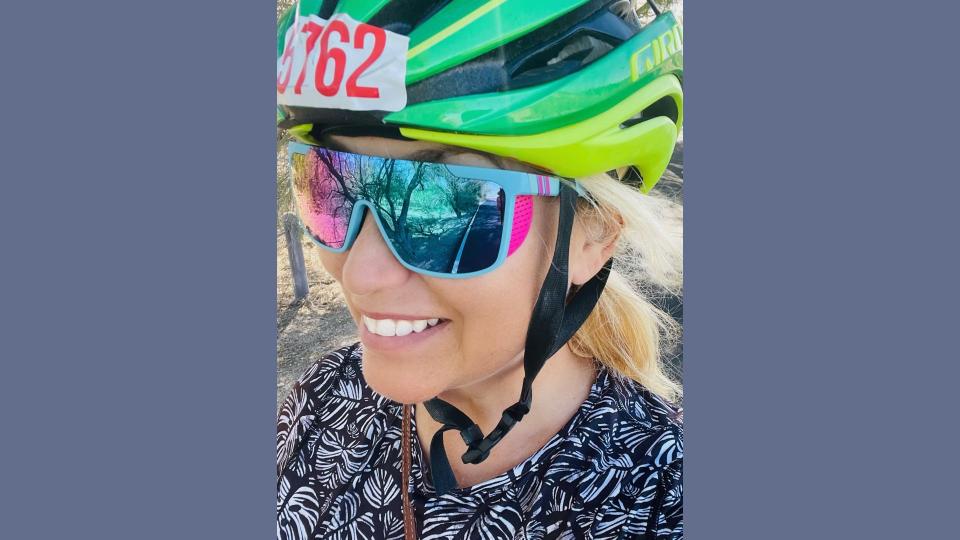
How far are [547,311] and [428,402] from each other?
0.50 meters

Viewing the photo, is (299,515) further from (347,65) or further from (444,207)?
(347,65)

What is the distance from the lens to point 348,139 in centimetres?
210

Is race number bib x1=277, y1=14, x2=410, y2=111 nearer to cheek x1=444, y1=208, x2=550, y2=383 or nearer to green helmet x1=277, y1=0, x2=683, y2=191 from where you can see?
green helmet x1=277, y1=0, x2=683, y2=191

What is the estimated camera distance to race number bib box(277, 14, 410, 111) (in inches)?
76.3

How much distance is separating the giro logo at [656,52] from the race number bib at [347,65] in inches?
23.1

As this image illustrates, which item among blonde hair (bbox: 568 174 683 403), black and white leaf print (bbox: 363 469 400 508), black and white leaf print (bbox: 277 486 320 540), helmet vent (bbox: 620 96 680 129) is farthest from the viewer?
black and white leaf print (bbox: 277 486 320 540)

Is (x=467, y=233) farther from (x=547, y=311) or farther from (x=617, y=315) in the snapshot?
(x=617, y=315)

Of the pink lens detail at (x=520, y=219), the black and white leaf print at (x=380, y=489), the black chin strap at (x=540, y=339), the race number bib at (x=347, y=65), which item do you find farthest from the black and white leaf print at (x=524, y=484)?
the race number bib at (x=347, y=65)

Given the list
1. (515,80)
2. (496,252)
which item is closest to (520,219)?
(496,252)

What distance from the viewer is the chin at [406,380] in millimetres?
2154

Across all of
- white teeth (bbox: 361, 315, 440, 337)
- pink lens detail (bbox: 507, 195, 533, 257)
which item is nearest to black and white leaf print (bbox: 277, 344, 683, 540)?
white teeth (bbox: 361, 315, 440, 337)

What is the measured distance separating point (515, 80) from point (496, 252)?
0.40m

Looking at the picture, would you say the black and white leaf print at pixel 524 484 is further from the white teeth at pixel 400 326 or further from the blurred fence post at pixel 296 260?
the white teeth at pixel 400 326

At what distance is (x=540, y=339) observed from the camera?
2.21 meters
